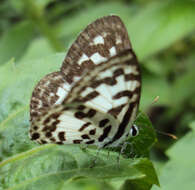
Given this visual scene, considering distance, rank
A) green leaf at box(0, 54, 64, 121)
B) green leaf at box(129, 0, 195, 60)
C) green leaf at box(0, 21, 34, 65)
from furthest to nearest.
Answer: green leaf at box(0, 21, 34, 65) → green leaf at box(129, 0, 195, 60) → green leaf at box(0, 54, 64, 121)

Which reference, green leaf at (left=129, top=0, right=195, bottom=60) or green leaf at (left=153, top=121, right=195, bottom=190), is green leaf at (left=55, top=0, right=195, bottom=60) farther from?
green leaf at (left=153, top=121, right=195, bottom=190)

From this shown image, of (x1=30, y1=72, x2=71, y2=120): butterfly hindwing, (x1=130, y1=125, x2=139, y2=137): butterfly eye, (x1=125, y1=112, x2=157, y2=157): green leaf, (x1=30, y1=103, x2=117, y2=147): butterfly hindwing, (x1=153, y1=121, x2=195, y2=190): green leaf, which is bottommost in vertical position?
(x1=153, y1=121, x2=195, y2=190): green leaf

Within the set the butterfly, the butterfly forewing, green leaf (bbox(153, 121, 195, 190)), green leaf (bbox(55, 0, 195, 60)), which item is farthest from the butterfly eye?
green leaf (bbox(55, 0, 195, 60))

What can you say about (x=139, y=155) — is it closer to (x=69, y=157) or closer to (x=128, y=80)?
(x=69, y=157)

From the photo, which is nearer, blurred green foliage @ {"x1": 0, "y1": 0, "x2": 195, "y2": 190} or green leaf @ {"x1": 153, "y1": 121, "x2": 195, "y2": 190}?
blurred green foliage @ {"x1": 0, "y1": 0, "x2": 195, "y2": 190}

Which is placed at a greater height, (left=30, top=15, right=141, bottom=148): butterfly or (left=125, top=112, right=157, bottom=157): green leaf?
(left=30, top=15, right=141, bottom=148): butterfly

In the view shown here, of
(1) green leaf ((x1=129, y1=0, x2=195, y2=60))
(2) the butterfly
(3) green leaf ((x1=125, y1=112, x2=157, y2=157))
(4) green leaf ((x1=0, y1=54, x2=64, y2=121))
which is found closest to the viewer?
(2) the butterfly

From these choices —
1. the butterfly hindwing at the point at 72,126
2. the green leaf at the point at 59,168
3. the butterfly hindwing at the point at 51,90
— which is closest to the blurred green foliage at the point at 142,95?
the green leaf at the point at 59,168
